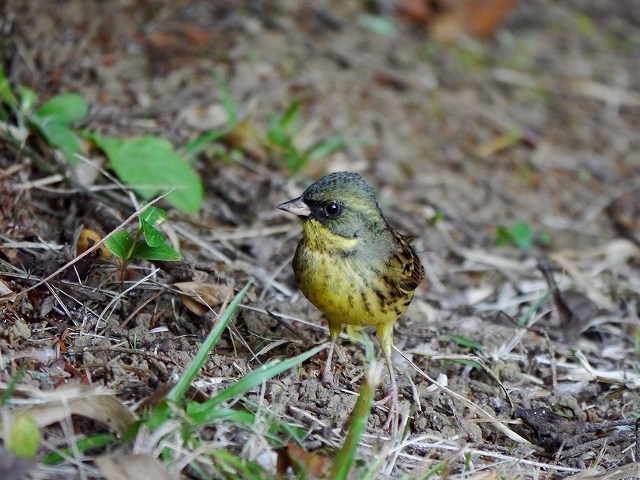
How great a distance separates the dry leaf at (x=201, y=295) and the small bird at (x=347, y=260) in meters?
0.47

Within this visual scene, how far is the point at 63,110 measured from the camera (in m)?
5.96

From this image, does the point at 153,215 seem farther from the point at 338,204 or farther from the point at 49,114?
the point at 49,114

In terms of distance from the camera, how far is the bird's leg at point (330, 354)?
15.7 feet

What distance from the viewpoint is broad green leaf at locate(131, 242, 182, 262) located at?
4559 millimetres

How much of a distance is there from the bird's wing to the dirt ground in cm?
45

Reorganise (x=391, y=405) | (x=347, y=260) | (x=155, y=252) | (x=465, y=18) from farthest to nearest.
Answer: (x=465, y=18) → (x=347, y=260) → (x=391, y=405) → (x=155, y=252)

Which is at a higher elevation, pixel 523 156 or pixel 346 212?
pixel 346 212

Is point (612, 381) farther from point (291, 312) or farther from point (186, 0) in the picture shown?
point (186, 0)

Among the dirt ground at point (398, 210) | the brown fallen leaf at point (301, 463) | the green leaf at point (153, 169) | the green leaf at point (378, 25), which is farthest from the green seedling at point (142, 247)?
the green leaf at point (378, 25)

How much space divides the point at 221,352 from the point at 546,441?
5.99 feet

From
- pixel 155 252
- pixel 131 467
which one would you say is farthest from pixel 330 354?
pixel 131 467

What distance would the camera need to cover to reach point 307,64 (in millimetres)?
8398

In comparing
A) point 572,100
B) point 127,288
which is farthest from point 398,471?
point 572,100

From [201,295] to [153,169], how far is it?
1.31 meters
